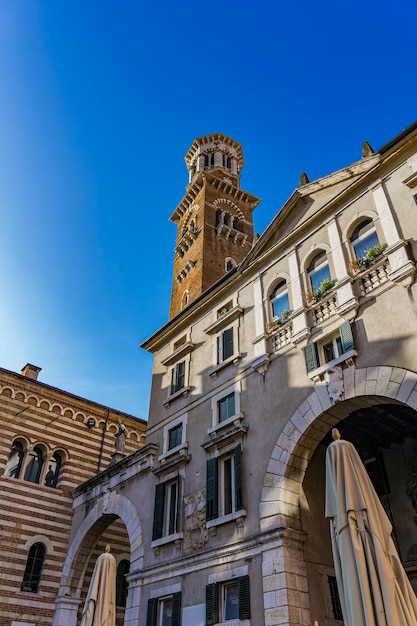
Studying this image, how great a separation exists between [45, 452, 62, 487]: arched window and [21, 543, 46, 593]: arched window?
288 cm

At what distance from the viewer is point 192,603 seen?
47.4 ft

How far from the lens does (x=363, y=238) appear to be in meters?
14.8

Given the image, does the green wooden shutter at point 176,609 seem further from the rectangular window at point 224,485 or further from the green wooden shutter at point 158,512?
the rectangular window at point 224,485

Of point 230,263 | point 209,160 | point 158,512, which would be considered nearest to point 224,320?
point 158,512

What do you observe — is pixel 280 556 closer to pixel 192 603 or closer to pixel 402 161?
pixel 192 603

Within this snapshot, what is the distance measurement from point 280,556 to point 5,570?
13.4 m

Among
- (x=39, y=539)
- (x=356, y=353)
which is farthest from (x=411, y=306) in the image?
(x=39, y=539)

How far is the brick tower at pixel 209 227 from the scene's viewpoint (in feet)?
115

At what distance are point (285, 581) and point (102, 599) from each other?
495 centimetres

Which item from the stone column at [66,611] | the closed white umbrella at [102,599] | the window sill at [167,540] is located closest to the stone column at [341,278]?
the window sill at [167,540]

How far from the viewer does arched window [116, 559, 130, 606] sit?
2202 cm

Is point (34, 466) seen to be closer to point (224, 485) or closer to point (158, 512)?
point (158, 512)

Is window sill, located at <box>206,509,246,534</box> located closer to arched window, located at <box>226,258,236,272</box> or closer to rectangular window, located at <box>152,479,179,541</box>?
rectangular window, located at <box>152,479,179,541</box>

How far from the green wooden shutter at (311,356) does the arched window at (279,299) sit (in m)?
2.19
